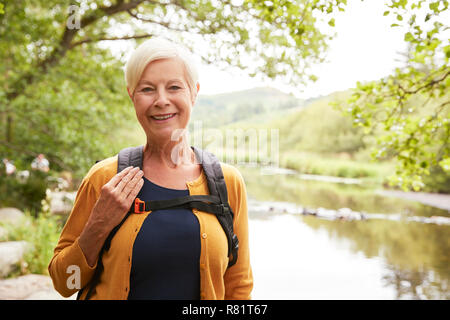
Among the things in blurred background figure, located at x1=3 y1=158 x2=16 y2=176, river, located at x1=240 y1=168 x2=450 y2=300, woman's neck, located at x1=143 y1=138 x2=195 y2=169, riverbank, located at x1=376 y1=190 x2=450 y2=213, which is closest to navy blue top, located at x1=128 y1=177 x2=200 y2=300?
woman's neck, located at x1=143 y1=138 x2=195 y2=169

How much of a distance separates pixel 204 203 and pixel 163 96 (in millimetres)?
311

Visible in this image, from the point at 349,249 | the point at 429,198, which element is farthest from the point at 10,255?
the point at 429,198

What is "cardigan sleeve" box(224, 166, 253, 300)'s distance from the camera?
1.13 meters

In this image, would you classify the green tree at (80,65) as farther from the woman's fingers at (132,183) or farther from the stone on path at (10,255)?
the woman's fingers at (132,183)

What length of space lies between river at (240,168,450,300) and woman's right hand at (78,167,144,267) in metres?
5.88

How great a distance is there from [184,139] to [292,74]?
321 centimetres

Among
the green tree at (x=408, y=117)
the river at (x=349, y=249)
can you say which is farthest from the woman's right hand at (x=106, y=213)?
the river at (x=349, y=249)

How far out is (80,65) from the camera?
5504 millimetres

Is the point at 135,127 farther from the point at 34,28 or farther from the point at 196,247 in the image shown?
the point at 196,247

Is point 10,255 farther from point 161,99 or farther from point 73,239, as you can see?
point 161,99

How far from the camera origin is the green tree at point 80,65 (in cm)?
406

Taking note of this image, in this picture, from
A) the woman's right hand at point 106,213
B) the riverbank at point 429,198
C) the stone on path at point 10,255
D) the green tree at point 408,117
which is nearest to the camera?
the woman's right hand at point 106,213

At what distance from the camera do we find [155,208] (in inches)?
39.3
